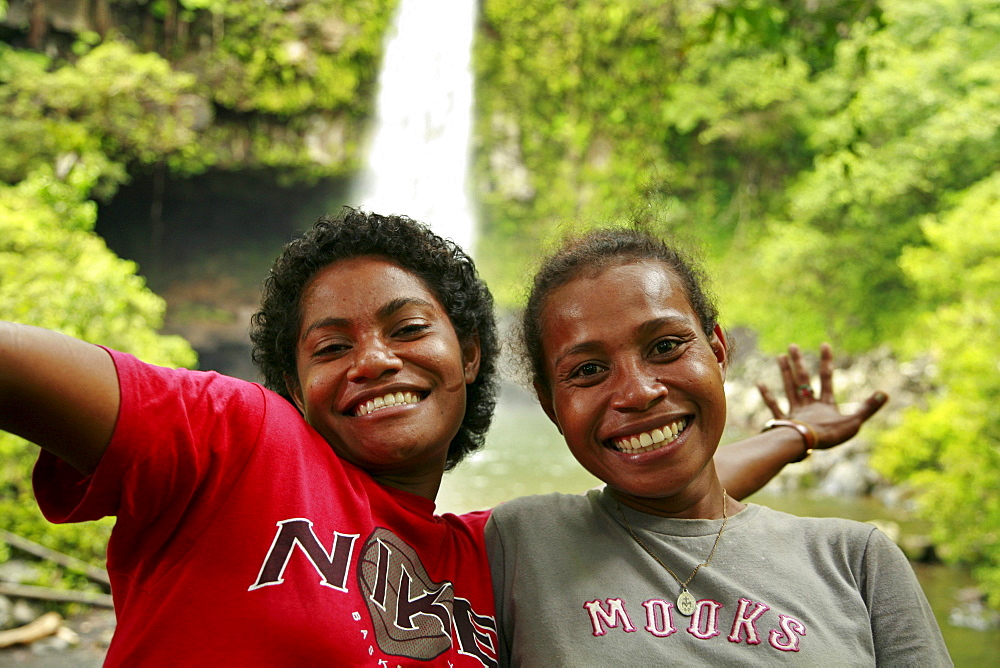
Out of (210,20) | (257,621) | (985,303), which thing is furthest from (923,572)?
(210,20)

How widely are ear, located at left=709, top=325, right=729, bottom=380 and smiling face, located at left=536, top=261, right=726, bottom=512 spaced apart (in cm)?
8

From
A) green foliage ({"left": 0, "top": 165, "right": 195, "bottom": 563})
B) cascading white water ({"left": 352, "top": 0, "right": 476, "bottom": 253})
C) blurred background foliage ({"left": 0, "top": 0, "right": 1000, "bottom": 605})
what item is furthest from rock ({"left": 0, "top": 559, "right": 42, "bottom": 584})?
cascading white water ({"left": 352, "top": 0, "right": 476, "bottom": 253})

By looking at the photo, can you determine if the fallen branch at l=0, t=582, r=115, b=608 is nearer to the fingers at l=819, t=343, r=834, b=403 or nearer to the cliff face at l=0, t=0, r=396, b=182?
the fingers at l=819, t=343, r=834, b=403

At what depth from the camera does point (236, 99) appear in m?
12.1

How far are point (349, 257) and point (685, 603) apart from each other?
72 centimetres

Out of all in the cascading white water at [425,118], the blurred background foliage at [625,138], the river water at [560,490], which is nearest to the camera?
the river water at [560,490]

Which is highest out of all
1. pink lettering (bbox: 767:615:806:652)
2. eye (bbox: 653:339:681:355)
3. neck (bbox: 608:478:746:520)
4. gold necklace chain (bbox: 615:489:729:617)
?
eye (bbox: 653:339:681:355)

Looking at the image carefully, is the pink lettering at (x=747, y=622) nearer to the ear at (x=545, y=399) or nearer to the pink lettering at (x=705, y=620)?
the pink lettering at (x=705, y=620)

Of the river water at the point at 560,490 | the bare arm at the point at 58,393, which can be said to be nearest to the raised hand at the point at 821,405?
the bare arm at the point at 58,393

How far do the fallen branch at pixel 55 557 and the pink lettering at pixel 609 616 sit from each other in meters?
4.32

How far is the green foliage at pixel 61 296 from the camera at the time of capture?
4.82 metres

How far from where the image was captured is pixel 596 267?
4.16 feet

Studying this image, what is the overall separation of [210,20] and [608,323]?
12.8 meters

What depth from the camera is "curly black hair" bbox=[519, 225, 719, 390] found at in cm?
129
